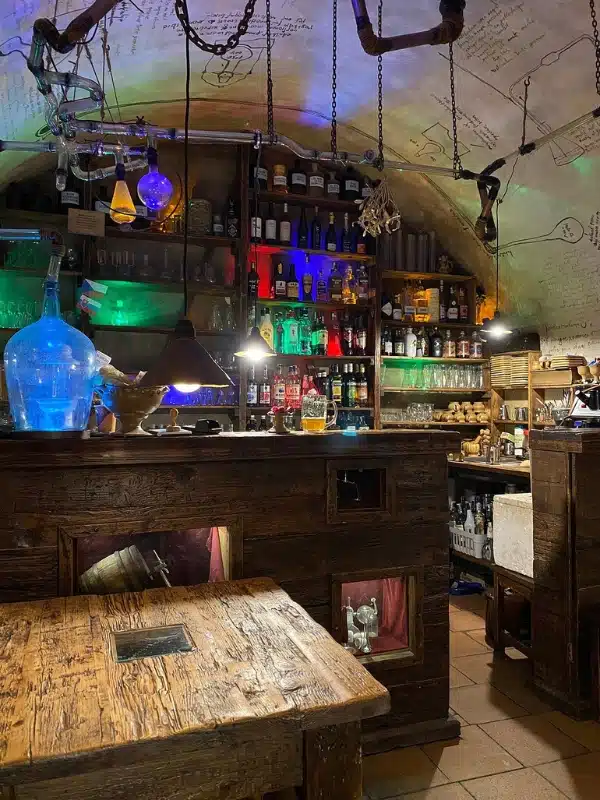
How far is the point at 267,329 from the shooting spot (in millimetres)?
4773

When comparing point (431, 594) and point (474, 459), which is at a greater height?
point (474, 459)

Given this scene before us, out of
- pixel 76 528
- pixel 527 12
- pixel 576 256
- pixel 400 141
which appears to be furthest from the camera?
pixel 400 141

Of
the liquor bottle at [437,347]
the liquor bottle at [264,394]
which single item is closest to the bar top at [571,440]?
the liquor bottle at [264,394]

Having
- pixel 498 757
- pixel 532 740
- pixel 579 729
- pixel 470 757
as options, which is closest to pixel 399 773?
pixel 470 757

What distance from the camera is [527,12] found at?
2.97 m

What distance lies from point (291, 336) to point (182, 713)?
153 inches

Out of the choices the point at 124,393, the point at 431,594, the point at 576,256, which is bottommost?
the point at 431,594

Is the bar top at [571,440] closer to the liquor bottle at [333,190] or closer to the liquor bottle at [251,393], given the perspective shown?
the liquor bottle at [251,393]

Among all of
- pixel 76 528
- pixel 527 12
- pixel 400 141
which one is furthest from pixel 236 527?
pixel 400 141

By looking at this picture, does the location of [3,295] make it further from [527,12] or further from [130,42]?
[527,12]

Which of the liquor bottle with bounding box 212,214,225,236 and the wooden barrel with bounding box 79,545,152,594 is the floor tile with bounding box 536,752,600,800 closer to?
the wooden barrel with bounding box 79,545,152,594

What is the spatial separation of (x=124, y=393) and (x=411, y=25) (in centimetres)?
257

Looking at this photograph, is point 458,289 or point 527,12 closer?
point 527,12

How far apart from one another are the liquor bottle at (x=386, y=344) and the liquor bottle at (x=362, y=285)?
0.38 meters
